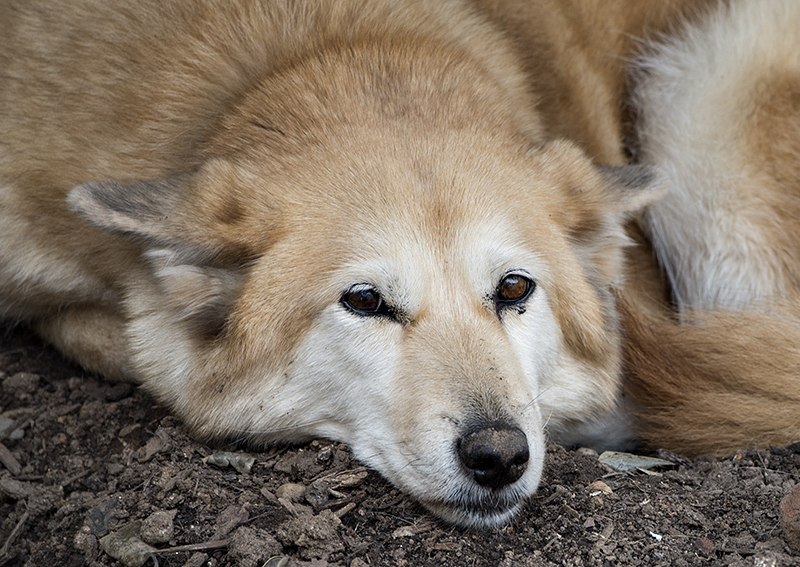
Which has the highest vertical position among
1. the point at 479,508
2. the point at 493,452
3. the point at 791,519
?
the point at 493,452

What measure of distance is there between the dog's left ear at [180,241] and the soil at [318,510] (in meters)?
0.47

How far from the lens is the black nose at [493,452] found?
79.6 inches

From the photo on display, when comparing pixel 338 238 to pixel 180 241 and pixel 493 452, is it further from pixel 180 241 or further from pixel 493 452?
pixel 493 452

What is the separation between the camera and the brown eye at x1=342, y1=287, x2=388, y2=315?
7.46 feet

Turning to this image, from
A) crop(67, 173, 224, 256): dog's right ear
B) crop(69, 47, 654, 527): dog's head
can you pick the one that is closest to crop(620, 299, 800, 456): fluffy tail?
crop(69, 47, 654, 527): dog's head

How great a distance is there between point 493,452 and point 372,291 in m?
0.57

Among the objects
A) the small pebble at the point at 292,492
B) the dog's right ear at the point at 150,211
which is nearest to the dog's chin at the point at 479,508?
the small pebble at the point at 292,492

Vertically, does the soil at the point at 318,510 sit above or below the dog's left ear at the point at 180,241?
below

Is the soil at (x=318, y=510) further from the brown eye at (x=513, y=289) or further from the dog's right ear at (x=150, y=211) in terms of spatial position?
the dog's right ear at (x=150, y=211)

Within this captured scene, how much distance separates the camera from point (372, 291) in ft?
7.45

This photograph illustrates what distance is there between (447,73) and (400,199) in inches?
23.4

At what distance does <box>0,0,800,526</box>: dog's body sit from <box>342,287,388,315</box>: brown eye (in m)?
0.01

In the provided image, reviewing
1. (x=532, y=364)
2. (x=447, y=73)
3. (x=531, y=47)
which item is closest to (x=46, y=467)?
(x=532, y=364)

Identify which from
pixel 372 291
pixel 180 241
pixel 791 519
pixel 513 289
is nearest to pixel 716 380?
pixel 791 519
